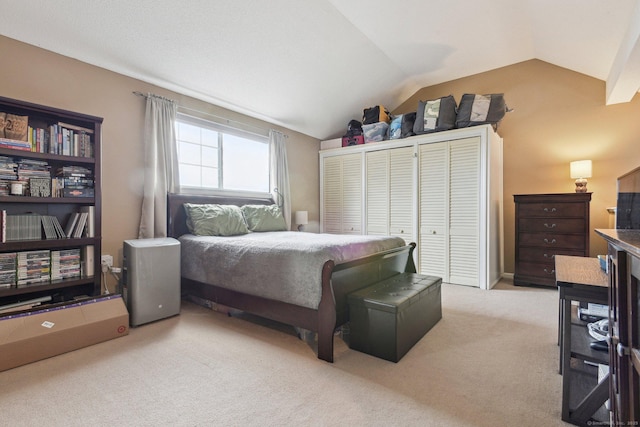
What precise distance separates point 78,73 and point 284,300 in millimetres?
2684

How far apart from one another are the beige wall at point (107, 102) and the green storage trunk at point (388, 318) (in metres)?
2.37

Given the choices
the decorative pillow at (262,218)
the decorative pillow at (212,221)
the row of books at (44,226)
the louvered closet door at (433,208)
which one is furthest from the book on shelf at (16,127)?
the louvered closet door at (433,208)

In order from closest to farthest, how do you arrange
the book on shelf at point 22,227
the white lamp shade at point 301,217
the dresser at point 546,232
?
the book on shelf at point 22,227 → the dresser at point 546,232 → the white lamp shade at point 301,217

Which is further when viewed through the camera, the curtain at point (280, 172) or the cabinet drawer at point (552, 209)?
the curtain at point (280, 172)

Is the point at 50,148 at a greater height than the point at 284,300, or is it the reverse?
the point at 50,148

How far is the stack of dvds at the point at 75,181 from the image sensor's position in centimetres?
233

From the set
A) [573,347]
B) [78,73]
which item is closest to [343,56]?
[78,73]

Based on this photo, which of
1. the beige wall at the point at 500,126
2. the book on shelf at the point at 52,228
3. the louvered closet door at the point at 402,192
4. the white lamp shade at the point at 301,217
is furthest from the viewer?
the white lamp shade at the point at 301,217

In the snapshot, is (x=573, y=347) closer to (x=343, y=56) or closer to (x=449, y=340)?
(x=449, y=340)

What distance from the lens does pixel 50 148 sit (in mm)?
2264

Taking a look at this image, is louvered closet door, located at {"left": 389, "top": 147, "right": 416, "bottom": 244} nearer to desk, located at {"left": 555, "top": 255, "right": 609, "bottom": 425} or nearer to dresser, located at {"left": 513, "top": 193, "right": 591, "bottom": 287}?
dresser, located at {"left": 513, "top": 193, "right": 591, "bottom": 287}

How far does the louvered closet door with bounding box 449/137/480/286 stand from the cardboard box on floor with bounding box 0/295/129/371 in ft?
11.8

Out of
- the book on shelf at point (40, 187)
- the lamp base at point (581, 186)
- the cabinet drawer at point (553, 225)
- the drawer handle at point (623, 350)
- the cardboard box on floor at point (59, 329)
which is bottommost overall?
the cardboard box on floor at point (59, 329)

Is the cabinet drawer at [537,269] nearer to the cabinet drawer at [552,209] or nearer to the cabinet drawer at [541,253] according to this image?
the cabinet drawer at [541,253]
